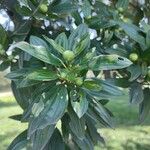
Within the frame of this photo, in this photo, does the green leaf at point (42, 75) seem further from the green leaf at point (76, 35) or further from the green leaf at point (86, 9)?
the green leaf at point (86, 9)

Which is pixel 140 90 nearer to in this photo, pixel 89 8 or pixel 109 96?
pixel 109 96

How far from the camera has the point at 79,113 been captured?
1631 millimetres

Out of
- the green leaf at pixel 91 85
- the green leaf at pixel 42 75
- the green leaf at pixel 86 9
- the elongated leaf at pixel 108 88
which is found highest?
the green leaf at pixel 86 9

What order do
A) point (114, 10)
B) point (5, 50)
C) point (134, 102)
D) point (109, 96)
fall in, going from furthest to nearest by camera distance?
1. point (114, 10)
2. point (5, 50)
3. point (134, 102)
4. point (109, 96)

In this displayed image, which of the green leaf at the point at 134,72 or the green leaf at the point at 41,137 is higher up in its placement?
the green leaf at the point at 134,72

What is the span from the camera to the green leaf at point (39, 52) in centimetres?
162

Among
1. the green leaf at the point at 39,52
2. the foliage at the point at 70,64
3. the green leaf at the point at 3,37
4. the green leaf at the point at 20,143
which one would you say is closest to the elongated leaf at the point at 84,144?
the foliage at the point at 70,64

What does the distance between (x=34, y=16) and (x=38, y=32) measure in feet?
0.81

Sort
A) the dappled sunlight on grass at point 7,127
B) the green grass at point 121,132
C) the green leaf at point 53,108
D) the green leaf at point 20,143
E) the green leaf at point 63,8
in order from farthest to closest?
the dappled sunlight on grass at point 7,127
the green grass at point 121,132
the green leaf at point 20,143
the green leaf at point 63,8
the green leaf at point 53,108

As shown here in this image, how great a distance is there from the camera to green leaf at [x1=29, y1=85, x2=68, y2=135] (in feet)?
5.28

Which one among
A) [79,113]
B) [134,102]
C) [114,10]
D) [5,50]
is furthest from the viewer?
[114,10]

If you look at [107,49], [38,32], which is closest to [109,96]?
[107,49]

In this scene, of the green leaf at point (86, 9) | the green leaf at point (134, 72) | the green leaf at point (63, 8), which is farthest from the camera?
the green leaf at point (86, 9)

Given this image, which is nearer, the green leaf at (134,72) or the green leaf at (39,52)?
the green leaf at (39,52)
